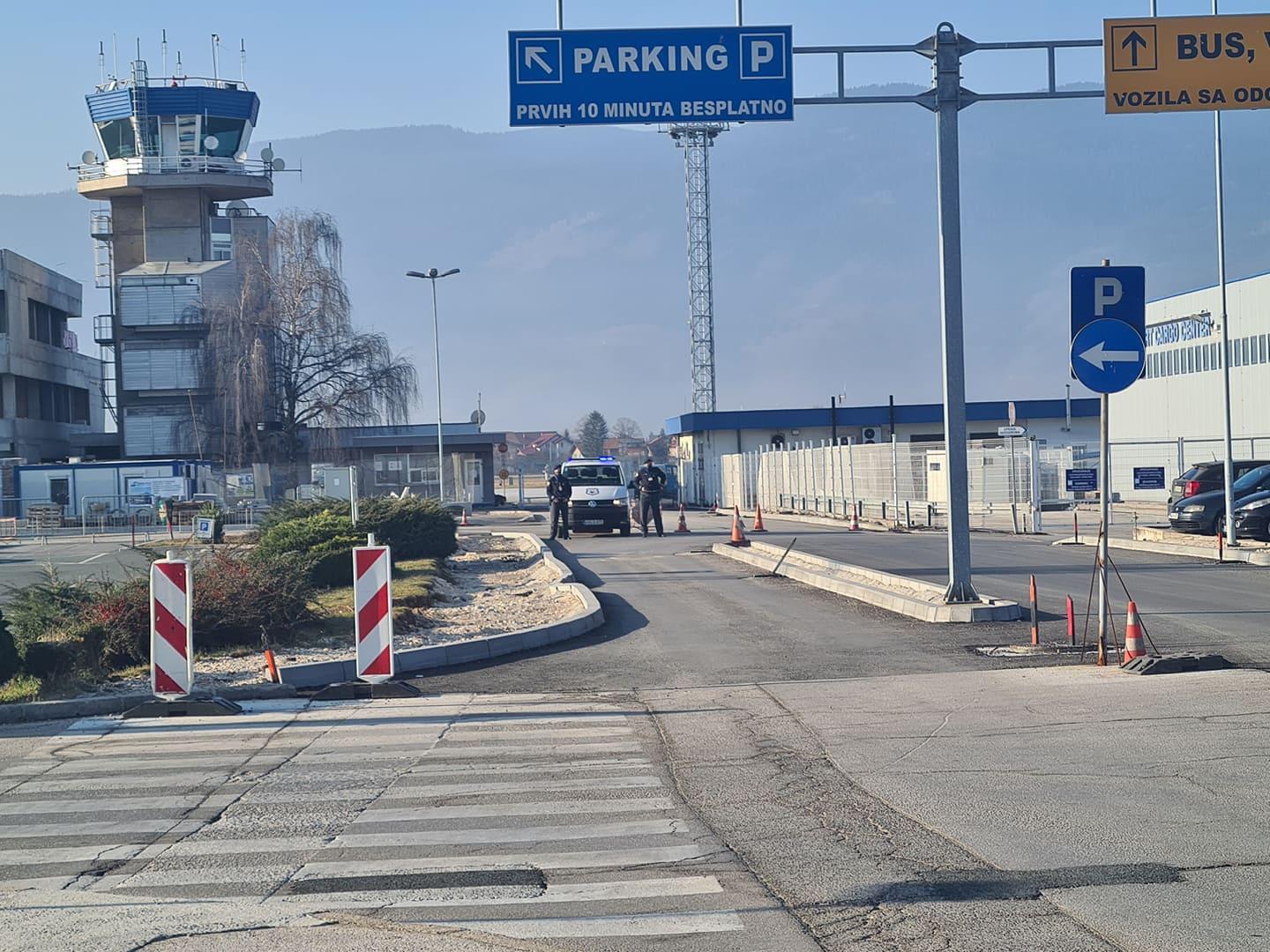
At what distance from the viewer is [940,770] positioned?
7.87m

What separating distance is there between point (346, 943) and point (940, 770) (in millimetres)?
4140

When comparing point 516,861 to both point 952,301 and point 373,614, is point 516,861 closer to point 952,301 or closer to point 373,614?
point 373,614

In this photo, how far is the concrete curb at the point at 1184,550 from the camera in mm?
22844

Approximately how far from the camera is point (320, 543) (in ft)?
73.4

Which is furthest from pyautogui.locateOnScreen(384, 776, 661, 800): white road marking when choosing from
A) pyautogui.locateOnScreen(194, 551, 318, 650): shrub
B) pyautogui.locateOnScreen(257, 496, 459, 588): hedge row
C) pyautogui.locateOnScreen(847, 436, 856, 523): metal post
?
pyautogui.locateOnScreen(847, 436, 856, 523): metal post

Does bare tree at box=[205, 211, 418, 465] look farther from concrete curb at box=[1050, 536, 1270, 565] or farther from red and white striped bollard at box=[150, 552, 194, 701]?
red and white striped bollard at box=[150, 552, 194, 701]

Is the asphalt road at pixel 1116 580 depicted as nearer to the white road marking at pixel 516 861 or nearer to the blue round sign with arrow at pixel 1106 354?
the blue round sign with arrow at pixel 1106 354

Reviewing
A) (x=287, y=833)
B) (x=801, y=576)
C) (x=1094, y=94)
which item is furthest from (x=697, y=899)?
(x=801, y=576)

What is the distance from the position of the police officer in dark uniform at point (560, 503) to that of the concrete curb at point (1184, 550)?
13.5 metres

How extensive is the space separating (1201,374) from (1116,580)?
3512 centimetres

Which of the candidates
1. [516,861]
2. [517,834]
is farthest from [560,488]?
[516,861]

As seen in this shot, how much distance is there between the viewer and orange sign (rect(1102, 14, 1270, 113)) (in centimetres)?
1523

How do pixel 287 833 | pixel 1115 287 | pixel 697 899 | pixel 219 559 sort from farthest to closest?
pixel 219 559
pixel 1115 287
pixel 287 833
pixel 697 899

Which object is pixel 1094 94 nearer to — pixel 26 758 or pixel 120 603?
pixel 120 603
